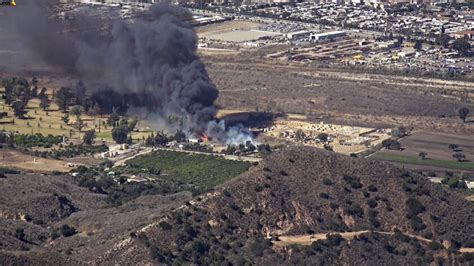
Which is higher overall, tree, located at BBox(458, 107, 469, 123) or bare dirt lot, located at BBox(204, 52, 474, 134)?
tree, located at BBox(458, 107, 469, 123)

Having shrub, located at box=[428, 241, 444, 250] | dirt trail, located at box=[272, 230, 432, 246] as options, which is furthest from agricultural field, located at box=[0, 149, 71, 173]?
shrub, located at box=[428, 241, 444, 250]

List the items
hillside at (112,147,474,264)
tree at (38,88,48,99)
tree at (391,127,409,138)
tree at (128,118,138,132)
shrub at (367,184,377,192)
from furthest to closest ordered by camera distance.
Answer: tree at (38,88,48,99), tree at (128,118,138,132), tree at (391,127,409,138), shrub at (367,184,377,192), hillside at (112,147,474,264)

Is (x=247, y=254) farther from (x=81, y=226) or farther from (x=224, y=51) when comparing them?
(x=224, y=51)

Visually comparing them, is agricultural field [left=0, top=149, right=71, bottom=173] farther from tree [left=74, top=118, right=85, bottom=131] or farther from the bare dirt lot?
the bare dirt lot

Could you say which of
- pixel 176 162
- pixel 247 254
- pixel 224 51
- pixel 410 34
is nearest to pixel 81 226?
pixel 247 254

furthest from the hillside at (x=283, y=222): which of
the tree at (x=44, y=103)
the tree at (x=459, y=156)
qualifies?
the tree at (x=44, y=103)
